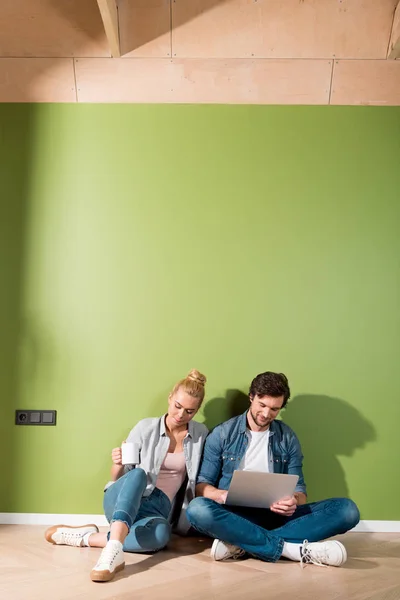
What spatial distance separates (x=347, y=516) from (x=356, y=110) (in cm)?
234

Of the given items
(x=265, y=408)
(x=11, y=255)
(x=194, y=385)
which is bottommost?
(x=265, y=408)

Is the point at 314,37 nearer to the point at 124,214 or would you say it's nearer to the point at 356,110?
the point at 356,110

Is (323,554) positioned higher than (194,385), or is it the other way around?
(194,385)

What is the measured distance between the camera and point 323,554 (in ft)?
10.4

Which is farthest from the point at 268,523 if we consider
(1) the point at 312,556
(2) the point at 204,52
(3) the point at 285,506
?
(2) the point at 204,52

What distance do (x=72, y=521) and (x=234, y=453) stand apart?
1086 millimetres

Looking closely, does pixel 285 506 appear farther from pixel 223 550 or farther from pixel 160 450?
pixel 160 450

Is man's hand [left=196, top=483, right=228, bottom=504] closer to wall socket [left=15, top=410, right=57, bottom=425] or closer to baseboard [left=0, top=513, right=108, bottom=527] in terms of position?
baseboard [left=0, top=513, right=108, bottom=527]

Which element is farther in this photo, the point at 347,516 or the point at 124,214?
the point at 124,214

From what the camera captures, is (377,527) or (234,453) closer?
(234,453)

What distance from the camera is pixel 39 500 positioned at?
13.3 feet

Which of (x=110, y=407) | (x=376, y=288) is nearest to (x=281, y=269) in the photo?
(x=376, y=288)

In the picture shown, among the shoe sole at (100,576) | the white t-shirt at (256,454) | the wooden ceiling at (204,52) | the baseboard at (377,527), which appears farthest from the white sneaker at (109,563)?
the wooden ceiling at (204,52)

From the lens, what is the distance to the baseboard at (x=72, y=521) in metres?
4.04
